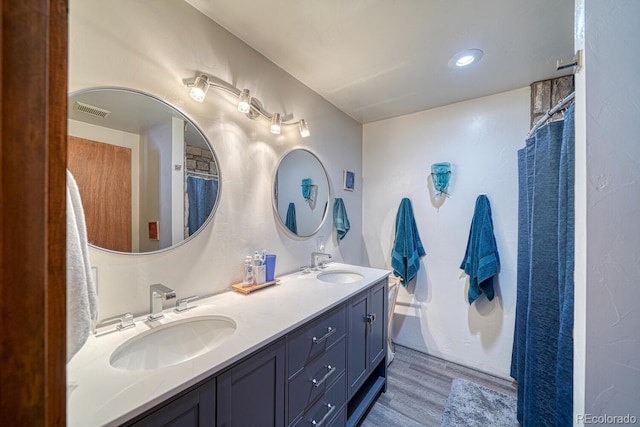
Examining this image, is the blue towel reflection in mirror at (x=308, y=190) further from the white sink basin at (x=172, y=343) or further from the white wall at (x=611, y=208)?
the white wall at (x=611, y=208)

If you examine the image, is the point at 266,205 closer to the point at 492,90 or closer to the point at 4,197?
the point at 4,197

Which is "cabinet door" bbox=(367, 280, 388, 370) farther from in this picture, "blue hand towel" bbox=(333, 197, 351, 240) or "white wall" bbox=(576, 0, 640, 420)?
"white wall" bbox=(576, 0, 640, 420)

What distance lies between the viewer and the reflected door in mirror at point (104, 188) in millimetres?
887

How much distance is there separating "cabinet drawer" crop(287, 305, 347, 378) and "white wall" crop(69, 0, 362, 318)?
0.57 m

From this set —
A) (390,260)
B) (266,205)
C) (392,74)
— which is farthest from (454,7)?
(390,260)

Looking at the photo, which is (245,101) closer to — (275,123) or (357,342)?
(275,123)

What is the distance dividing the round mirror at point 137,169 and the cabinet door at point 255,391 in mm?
667

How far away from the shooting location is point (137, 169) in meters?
1.03

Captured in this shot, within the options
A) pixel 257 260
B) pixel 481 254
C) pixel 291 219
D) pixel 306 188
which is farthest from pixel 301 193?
pixel 481 254

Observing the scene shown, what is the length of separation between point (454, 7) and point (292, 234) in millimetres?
1617

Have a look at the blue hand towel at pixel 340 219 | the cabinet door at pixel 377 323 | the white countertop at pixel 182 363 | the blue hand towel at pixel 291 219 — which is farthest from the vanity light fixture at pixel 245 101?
the cabinet door at pixel 377 323

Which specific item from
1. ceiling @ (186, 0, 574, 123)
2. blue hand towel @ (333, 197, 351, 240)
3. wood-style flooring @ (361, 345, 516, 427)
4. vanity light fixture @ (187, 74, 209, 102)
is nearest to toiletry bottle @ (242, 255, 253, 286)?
vanity light fixture @ (187, 74, 209, 102)

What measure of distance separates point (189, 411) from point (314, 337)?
549mm

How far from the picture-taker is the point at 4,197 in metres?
0.27
